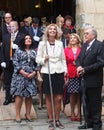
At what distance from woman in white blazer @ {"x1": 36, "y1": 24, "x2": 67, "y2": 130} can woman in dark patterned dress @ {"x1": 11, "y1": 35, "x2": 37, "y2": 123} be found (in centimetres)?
29

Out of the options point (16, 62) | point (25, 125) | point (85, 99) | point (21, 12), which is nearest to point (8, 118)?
point (25, 125)

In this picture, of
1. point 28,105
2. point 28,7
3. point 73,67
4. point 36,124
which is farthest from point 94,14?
point 28,7

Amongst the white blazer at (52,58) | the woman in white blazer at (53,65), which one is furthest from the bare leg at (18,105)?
the white blazer at (52,58)

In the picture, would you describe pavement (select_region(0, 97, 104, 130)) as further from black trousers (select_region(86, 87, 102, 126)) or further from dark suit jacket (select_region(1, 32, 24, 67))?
dark suit jacket (select_region(1, 32, 24, 67))

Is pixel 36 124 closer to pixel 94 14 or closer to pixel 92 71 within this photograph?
pixel 92 71

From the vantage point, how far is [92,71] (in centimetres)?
754

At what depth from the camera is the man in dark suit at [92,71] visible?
297 inches

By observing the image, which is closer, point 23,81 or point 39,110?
point 23,81

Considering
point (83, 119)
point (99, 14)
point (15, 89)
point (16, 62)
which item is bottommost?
point (83, 119)

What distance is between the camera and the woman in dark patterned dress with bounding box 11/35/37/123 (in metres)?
8.25

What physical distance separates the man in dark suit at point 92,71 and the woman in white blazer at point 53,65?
0.41 metres

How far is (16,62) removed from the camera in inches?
325

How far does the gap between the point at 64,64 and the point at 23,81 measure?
852 millimetres

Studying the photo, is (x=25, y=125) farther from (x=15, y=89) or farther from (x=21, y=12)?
(x=21, y=12)
